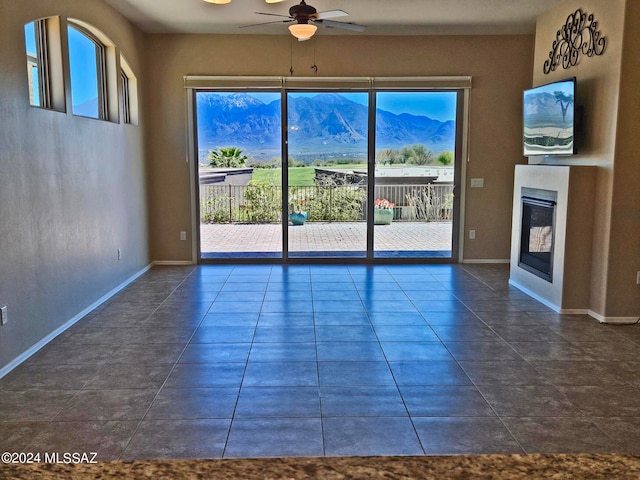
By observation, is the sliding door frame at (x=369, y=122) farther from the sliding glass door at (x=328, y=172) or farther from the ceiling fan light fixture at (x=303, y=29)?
the ceiling fan light fixture at (x=303, y=29)

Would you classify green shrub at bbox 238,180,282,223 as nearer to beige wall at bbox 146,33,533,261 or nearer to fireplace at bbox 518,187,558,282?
beige wall at bbox 146,33,533,261

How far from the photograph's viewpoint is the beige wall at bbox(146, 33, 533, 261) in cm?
671

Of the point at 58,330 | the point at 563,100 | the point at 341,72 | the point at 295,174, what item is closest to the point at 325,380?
the point at 58,330

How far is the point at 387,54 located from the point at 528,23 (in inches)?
64.9

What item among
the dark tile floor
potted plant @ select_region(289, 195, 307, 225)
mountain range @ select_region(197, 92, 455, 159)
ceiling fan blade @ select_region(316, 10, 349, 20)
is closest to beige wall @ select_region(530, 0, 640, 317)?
the dark tile floor

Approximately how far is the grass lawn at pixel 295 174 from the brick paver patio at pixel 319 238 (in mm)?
569

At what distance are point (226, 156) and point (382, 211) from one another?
85.3 inches

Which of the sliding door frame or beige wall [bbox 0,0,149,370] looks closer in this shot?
A: beige wall [bbox 0,0,149,370]

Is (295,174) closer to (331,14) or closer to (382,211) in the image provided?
(382,211)

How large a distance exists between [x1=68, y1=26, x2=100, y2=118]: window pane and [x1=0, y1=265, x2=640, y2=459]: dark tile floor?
6.05 ft

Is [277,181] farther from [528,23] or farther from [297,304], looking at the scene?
[528,23]

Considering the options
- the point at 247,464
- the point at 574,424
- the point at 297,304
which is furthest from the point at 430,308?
the point at 247,464

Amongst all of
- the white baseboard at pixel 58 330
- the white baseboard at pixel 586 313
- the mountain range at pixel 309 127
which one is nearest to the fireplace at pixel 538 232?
the white baseboard at pixel 586 313

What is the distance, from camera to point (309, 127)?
276 inches
